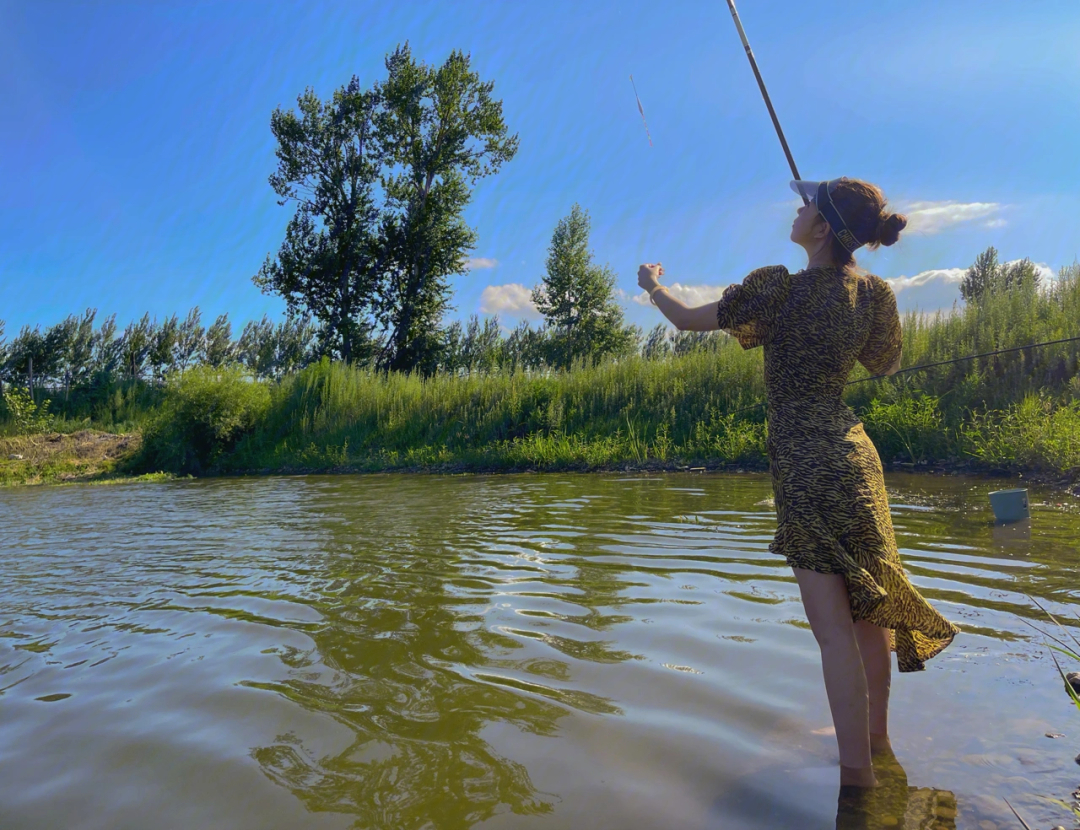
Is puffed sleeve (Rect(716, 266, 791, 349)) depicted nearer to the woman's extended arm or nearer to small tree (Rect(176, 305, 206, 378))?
the woman's extended arm

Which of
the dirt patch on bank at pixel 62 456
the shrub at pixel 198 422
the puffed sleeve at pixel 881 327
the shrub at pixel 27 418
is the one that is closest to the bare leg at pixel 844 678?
the puffed sleeve at pixel 881 327

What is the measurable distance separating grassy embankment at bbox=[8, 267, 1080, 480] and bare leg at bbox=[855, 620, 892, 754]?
248 inches

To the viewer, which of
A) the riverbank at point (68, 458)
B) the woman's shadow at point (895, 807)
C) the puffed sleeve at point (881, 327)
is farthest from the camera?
the riverbank at point (68, 458)

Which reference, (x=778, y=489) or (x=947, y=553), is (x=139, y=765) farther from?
(x=947, y=553)

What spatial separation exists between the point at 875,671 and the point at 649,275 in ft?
4.90

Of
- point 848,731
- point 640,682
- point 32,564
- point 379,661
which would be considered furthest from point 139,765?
point 32,564

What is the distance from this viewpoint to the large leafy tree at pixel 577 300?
31.1 metres

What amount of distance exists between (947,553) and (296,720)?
4.04m

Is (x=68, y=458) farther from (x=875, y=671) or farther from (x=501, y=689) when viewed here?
(x=875, y=671)

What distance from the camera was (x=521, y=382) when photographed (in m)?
15.3

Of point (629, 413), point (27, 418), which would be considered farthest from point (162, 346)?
point (629, 413)

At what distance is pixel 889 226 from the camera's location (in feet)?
7.61

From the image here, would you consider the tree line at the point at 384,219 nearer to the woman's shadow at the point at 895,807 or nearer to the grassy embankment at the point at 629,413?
the grassy embankment at the point at 629,413

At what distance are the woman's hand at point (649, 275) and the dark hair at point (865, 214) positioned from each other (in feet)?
1.95
